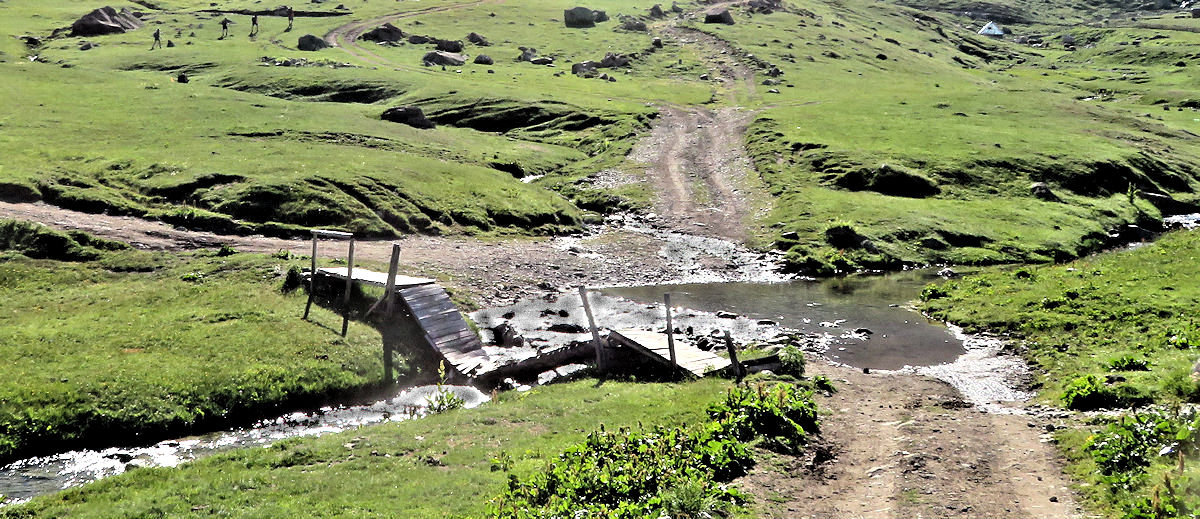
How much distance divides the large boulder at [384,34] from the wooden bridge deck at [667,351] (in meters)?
124

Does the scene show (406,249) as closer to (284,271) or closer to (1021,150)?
(284,271)

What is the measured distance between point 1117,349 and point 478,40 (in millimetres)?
132162

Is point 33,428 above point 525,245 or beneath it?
above

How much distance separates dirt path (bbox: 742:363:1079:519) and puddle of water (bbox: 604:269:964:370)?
8.81 m

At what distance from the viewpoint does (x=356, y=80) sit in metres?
108

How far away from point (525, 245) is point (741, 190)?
2402 centimetres

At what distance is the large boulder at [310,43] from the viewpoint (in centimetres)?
13688

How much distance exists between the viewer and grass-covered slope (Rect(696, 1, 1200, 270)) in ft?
205

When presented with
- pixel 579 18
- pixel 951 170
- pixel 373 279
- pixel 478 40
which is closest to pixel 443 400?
pixel 373 279

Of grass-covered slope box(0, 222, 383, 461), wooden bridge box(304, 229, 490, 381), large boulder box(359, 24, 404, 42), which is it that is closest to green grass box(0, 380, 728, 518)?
grass-covered slope box(0, 222, 383, 461)

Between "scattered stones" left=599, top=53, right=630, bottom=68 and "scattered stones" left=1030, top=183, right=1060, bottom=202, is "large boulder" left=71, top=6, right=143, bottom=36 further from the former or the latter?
"scattered stones" left=1030, top=183, right=1060, bottom=202

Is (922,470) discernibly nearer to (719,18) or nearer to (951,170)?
(951,170)

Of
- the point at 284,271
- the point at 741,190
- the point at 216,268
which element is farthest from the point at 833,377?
the point at 741,190

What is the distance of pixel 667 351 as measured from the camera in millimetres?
35688
